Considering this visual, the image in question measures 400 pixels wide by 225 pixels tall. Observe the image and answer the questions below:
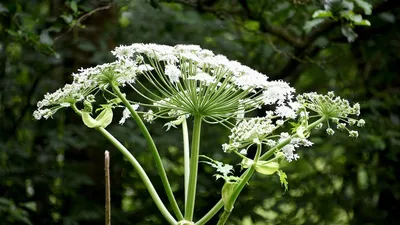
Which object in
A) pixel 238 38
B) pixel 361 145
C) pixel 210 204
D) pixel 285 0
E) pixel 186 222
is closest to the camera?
pixel 186 222

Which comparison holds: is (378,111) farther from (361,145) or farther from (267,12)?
(267,12)

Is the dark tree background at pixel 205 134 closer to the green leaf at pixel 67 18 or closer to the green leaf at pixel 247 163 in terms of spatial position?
the green leaf at pixel 67 18

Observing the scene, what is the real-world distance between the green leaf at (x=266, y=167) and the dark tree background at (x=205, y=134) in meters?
1.16

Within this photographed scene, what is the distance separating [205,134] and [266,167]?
4.62 ft

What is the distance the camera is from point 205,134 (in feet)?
6.98

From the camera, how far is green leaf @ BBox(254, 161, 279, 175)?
0.72m

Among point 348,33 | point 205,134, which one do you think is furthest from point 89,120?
point 205,134

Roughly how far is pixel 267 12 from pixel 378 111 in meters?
0.62

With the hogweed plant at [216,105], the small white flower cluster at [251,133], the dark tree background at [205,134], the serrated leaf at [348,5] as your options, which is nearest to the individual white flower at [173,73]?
the hogweed plant at [216,105]

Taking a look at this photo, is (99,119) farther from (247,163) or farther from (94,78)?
(247,163)

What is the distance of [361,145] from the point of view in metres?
2.26

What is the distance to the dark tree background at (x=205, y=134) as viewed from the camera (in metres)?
2.03

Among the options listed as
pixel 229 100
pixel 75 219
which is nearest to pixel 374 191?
pixel 75 219

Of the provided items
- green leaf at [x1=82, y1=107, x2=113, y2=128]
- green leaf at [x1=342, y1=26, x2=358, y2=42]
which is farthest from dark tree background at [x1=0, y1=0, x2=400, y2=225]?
green leaf at [x1=82, y1=107, x2=113, y2=128]
